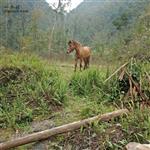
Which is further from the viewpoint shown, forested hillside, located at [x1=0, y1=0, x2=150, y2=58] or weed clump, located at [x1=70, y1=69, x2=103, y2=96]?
forested hillside, located at [x1=0, y1=0, x2=150, y2=58]

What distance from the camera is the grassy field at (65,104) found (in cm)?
612

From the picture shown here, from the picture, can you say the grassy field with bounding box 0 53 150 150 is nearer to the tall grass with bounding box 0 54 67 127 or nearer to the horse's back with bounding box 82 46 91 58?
the tall grass with bounding box 0 54 67 127

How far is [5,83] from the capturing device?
8.38m

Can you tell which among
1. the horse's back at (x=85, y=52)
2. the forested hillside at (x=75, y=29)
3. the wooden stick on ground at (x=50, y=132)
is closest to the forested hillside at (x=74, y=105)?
the wooden stick on ground at (x=50, y=132)

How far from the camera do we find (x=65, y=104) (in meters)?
7.77

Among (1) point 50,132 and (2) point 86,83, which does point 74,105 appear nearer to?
(2) point 86,83

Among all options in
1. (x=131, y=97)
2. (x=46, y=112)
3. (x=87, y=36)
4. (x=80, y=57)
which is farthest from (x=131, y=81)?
Answer: (x=87, y=36)

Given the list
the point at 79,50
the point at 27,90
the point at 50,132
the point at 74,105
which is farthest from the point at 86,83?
the point at 79,50

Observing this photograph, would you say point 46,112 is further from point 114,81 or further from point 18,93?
point 114,81

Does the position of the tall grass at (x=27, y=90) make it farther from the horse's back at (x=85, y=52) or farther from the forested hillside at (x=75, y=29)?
the horse's back at (x=85, y=52)

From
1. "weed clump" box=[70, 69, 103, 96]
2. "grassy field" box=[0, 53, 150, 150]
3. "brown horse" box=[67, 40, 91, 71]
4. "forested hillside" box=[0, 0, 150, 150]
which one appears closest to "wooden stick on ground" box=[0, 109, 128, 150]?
"forested hillside" box=[0, 0, 150, 150]

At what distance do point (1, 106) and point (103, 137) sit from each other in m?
2.47

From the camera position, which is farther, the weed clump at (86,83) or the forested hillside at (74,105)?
the weed clump at (86,83)

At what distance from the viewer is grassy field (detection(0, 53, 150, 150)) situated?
6.12 meters
